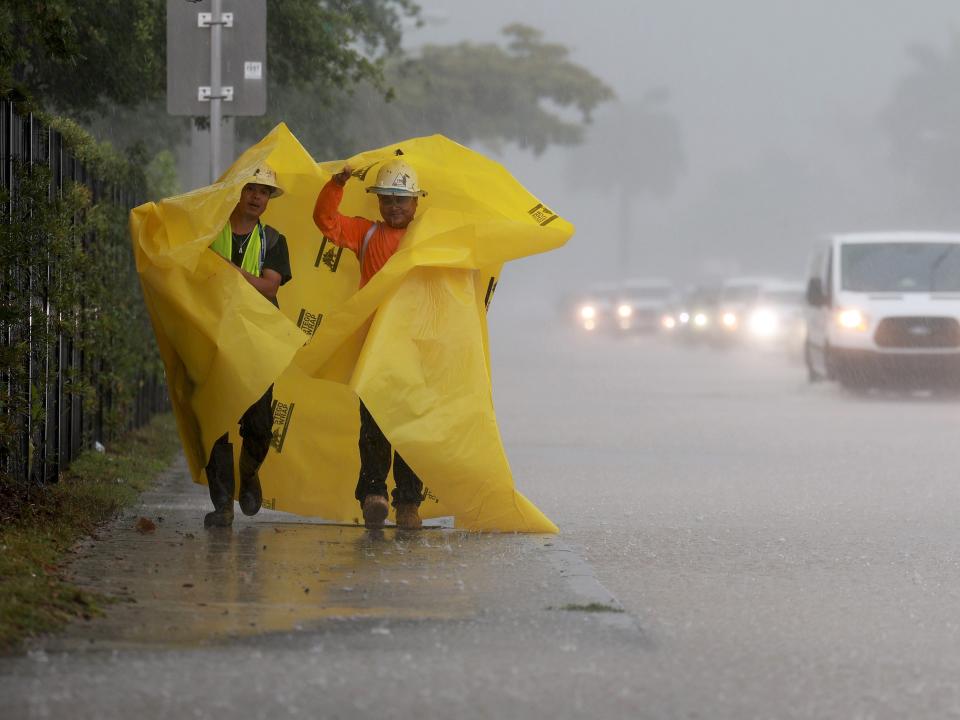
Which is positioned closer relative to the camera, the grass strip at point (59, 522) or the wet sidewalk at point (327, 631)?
the wet sidewalk at point (327, 631)

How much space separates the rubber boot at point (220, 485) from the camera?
9.68 m

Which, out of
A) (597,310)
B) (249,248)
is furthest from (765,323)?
(249,248)

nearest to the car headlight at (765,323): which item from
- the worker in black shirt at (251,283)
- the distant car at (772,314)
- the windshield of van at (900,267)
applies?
the distant car at (772,314)

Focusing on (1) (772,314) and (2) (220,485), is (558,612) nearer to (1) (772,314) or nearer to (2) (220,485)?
(2) (220,485)

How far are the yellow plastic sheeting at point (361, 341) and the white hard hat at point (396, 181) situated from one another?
16 cm

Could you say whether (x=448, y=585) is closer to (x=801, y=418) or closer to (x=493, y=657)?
(x=493, y=657)

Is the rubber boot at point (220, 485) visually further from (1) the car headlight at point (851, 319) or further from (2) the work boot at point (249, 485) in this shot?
(1) the car headlight at point (851, 319)

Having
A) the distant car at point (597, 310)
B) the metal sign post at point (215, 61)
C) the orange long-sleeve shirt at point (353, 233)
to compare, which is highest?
the metal sign post at point (215, 61)

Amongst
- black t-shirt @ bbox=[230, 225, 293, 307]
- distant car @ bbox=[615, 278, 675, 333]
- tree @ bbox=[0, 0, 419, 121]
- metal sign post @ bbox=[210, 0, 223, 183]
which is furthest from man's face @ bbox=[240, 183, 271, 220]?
distant car @ bbox=[615, 278, 675, 333]

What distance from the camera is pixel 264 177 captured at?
9641 mm

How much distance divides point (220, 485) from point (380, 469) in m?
0.79

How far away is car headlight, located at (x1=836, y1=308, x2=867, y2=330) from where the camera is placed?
24234 mm

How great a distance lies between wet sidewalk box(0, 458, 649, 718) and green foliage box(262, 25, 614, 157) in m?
29.1

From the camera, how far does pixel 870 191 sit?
135 m
